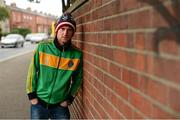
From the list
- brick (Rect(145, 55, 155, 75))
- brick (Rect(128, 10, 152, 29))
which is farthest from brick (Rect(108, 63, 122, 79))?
brick (Rect(145, 55, 155, 75))

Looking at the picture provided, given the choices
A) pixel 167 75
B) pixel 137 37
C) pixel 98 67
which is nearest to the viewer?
pixel 167 75

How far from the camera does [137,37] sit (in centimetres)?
201

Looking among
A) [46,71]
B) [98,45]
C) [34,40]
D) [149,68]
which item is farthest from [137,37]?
[34,40]

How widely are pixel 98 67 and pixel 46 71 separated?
2.17 ft

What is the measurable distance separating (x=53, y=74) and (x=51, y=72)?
0.09 ft

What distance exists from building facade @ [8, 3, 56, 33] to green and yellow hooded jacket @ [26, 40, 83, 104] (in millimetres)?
82203

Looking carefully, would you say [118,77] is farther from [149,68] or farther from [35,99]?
[35,99]

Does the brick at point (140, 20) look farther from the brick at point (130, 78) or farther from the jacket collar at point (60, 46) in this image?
the jacket collar at point (60, 46)

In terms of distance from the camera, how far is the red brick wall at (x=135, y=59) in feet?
5.08

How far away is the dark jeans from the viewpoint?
3.84 m

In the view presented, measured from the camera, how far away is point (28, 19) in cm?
9756

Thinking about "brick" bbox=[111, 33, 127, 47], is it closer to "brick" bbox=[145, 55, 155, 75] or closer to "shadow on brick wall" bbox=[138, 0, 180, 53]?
"brick" bbox=[145, 55, 155, 75]

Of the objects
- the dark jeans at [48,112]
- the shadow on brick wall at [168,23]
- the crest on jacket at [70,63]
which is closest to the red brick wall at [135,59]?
the shadow on brick wall at [168,23]

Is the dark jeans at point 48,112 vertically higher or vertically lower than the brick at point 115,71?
lower
